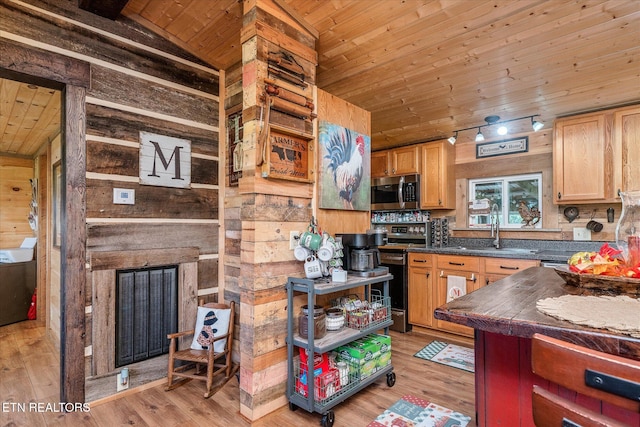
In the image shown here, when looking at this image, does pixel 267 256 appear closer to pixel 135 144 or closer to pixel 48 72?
pixel 135 144

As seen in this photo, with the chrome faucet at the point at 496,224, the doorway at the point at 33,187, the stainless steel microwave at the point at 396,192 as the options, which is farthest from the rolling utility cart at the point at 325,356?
the doorway at the point at 33,187

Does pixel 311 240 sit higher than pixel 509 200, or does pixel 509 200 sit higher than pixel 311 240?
pixel 509 200

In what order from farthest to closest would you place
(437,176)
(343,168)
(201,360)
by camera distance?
1. (437,176)
2. (343,168)
3. (201,360)

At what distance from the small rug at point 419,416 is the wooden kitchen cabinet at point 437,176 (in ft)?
8.05

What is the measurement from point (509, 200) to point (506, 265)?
1.08 meters

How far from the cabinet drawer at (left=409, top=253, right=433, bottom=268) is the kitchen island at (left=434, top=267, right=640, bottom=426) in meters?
2.18

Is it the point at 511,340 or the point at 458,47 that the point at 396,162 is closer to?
the point at 458,47

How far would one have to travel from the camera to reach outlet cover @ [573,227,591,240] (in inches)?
Answer: 135

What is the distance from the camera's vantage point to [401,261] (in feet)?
12.8

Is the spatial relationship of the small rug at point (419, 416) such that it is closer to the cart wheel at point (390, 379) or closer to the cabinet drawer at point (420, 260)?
the cart wheel at point (390, 379)

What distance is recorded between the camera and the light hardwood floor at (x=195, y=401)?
82.7 inches

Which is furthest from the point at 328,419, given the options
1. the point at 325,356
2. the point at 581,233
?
the point at 581,233

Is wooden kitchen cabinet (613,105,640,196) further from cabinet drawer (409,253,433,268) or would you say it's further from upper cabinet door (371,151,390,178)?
upper cabinet door (371,151,390,178)

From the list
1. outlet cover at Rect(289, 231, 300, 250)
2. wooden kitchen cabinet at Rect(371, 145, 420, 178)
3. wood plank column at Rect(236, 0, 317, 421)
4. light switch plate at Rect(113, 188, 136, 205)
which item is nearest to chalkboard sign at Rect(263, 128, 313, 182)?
wood plank column at Rect(236, 0, 317, 421)
